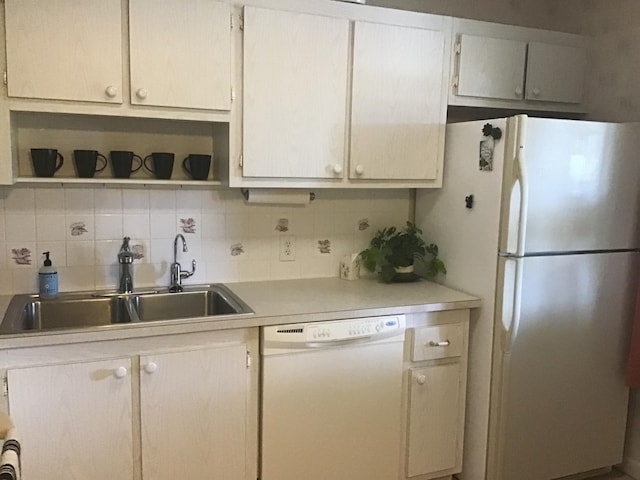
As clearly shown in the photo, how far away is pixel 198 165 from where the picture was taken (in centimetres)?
247

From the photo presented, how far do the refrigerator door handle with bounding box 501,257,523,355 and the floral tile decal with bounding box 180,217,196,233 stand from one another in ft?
4.43

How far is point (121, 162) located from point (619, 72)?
2369mm

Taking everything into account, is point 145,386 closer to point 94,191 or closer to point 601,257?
point 94,191

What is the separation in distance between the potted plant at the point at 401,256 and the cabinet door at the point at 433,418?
0.49 meters

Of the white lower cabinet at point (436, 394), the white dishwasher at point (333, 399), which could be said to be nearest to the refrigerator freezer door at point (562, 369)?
the white lower cabinet at point (436, 394)

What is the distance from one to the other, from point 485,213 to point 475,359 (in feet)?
2.11

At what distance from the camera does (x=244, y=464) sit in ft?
7.22

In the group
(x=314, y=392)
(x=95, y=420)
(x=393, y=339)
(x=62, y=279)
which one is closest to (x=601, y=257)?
(x=393, y=339)

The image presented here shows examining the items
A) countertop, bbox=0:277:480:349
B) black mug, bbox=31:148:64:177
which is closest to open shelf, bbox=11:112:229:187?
black mug, bbox=31:148:64:177

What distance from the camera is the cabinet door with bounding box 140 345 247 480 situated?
2.04 metres

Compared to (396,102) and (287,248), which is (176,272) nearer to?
(287,248)

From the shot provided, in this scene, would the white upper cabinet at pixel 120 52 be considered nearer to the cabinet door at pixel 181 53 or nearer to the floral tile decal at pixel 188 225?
the cabinet door at pixel 181 53

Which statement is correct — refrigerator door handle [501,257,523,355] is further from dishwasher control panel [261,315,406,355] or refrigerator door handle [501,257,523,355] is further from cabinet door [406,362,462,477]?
dishwasher control panel [261,315,406,355]

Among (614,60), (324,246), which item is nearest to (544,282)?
(324,246)
